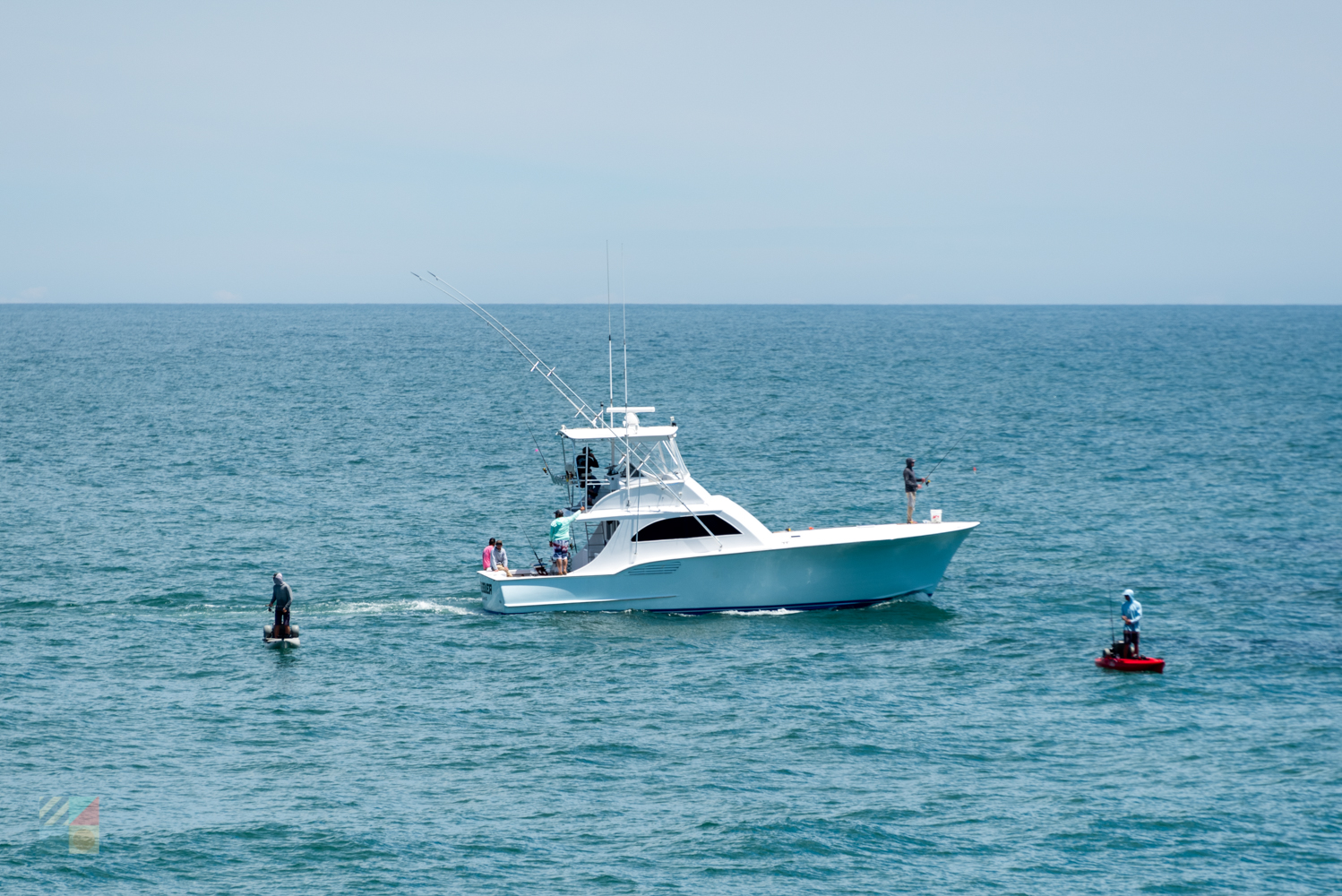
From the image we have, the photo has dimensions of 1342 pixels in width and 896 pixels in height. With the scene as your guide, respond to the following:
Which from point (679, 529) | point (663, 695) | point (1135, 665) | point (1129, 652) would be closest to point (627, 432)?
point (679, 529)

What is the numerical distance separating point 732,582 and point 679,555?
1.53 m

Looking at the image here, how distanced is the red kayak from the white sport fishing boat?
18.8 feet

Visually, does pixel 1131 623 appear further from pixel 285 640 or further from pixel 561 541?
pixel 285 640

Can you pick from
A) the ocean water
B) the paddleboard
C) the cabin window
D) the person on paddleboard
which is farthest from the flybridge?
the paddleboard

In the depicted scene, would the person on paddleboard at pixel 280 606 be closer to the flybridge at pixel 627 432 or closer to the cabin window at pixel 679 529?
the flybridge at pixel 627 432

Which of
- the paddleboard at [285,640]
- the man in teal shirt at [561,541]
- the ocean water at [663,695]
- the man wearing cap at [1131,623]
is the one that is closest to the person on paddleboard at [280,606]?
the paddleboard at [285,640]

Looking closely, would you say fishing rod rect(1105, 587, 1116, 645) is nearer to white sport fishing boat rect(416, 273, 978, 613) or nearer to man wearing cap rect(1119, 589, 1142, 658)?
man wearing cap rect(1119, 589, 1142, 658)

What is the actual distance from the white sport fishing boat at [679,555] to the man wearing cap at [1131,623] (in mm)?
5600

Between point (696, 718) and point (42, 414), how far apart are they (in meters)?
65.2

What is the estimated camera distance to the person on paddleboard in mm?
31594

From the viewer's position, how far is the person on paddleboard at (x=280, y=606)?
31594 mm

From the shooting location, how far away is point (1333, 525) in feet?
153

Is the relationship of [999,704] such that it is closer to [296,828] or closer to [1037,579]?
[1037,579]

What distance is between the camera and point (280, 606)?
104 ft
